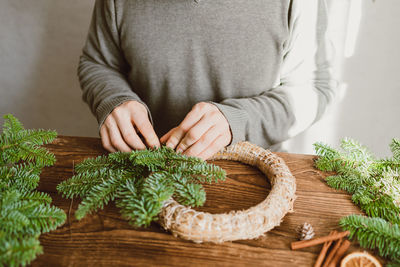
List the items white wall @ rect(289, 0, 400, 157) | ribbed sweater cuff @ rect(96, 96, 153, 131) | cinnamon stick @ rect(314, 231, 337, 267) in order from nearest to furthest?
cinnamon stick @ rect(314, 231, 337, 267) < ribbed sweater cuff @ rect(96, 96, 153, 131) < white wall @ rect(289, 0, 400, 157)

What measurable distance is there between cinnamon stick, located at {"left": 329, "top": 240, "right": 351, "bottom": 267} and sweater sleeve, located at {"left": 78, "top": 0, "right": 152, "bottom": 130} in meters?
0.81

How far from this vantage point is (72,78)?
1.94m

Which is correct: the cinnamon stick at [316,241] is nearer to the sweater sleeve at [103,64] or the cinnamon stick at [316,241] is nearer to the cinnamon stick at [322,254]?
the cinnamon stick at [322,254]

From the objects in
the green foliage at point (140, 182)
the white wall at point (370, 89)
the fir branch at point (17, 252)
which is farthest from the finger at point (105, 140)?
the white wall at point (370, 89)

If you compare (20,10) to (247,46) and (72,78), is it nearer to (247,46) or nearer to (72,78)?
(72,78)

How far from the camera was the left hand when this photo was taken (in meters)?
0.79

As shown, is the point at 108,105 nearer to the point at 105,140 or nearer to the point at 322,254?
the point at 105,140

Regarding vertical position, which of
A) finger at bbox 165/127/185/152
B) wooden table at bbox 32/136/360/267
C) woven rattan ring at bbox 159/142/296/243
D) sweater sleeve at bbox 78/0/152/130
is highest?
sweater sleeve at bbox 78/0/152/130

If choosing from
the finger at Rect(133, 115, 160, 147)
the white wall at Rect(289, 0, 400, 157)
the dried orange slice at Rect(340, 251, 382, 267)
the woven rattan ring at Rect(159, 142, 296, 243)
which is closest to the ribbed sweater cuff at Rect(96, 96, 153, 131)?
the finger at Rect(133, 115, 160, 147)

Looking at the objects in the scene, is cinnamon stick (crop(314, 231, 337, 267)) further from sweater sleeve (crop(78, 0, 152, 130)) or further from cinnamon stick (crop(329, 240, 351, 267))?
sweater sleeve (crop(78, 0, 152, 130))

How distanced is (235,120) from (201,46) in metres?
0.41

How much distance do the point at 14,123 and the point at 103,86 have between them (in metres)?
0.44

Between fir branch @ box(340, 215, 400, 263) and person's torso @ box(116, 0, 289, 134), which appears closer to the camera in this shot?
fir branch @ box(340, 215, 400, 263)

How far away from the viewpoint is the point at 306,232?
1.93ft
